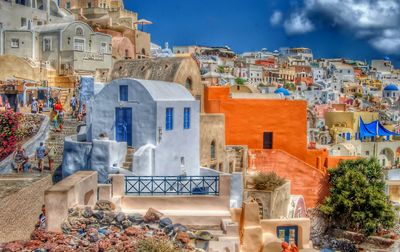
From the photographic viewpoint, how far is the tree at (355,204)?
27719 mm

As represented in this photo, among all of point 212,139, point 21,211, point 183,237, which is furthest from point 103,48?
point 183,237

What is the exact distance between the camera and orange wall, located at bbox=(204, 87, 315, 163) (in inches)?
1117

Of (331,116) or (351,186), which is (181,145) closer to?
(351,186)

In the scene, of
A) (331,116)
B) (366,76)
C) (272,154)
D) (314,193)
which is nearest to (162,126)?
(272,154)

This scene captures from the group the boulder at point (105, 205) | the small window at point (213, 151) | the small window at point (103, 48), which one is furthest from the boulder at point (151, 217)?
the small window at point (103, 48)

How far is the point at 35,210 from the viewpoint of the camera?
54.0 ft

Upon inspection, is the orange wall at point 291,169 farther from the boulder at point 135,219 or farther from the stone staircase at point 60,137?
the boulder at point 135,219

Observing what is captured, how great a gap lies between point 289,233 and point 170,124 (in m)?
5.81

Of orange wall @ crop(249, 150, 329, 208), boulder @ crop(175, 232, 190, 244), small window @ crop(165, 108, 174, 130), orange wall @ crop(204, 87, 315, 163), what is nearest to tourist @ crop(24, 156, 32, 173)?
small window @ crop(165, 108, 174, 130)

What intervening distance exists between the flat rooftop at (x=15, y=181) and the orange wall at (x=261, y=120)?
12.0 metres

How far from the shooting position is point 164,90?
67.1 feet

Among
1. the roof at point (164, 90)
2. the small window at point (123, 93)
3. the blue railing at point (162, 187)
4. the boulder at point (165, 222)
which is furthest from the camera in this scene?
the small window at point (123, 93)

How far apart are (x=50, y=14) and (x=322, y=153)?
30191mm

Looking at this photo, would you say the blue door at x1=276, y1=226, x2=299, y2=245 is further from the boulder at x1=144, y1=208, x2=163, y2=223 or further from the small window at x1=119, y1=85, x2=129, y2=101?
the small window at x1=119, y1=85, x2=129, y2=101
